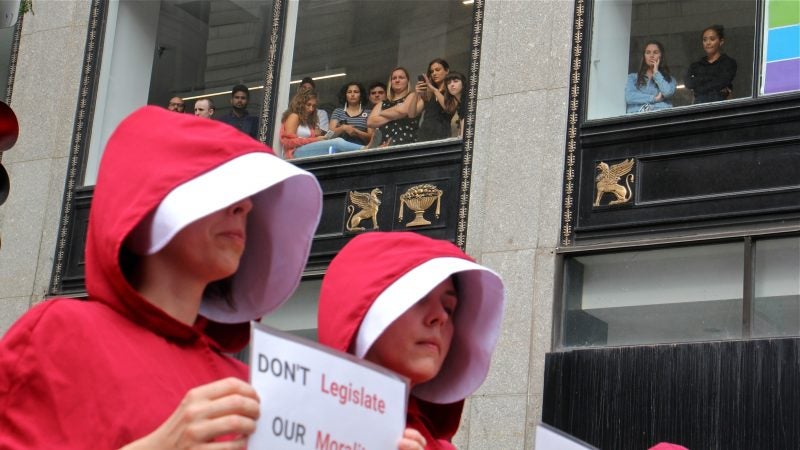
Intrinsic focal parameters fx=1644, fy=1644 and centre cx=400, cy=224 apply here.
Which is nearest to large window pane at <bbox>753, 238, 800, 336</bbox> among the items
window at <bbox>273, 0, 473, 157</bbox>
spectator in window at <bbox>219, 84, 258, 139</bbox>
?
window at <bbox>273, 0, 473, 157</bbox>

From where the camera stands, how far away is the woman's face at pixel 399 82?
49.6ft

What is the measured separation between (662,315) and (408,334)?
8231 millimetres

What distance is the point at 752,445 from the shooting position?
38.8 feet

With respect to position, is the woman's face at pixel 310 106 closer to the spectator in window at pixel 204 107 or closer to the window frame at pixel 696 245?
the spectator in window at pixel 204 107

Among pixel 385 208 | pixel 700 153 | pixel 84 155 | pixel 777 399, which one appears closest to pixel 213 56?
pixel 84 155

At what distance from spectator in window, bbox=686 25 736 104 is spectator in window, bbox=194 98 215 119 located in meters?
5.22

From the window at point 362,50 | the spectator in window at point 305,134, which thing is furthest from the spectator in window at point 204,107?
the spectator in window at point 305,134

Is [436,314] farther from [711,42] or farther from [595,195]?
[711,42]

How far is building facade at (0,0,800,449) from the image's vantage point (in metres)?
12.4

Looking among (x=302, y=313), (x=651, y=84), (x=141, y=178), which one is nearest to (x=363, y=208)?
(x=302, y=313)

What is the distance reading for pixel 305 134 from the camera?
1556cm

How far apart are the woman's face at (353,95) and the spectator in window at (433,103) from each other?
645mm

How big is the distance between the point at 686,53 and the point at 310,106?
388 centimetres

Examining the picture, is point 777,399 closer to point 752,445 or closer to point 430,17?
point 752,445
